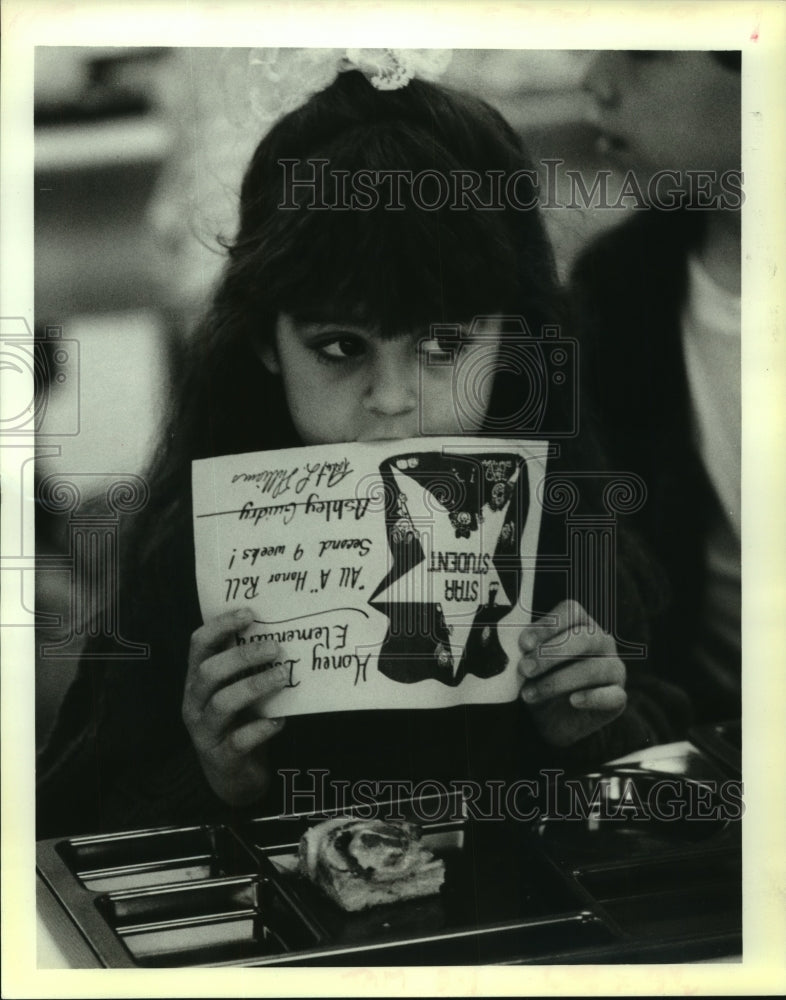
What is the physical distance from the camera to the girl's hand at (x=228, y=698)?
1704 mm

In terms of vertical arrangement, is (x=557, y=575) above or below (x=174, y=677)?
above

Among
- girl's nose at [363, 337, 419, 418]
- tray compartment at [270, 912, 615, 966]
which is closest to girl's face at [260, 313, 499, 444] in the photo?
girl's nose at [363, 337, 419, 418]

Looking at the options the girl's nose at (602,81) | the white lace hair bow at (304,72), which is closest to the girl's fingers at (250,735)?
the white lace hair bow at (304,72)

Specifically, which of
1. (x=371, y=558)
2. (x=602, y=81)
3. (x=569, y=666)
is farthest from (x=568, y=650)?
(x=602, y=81)

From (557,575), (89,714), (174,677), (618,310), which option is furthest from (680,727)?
(89,714)

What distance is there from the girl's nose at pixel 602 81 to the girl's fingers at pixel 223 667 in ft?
2.91

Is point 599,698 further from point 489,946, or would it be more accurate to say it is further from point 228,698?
point 228,698

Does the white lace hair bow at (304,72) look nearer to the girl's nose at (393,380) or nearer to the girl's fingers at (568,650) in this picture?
the girl's nose at (393,380)

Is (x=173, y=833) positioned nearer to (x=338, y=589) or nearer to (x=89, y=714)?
(x=89, y=714)

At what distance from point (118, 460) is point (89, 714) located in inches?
14.1

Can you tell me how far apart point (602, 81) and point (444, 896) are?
3.79 feet

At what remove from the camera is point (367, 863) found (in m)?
1.66

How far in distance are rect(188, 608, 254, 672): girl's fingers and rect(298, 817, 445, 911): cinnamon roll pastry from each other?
29 centimetres

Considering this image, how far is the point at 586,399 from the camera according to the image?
1726mm
